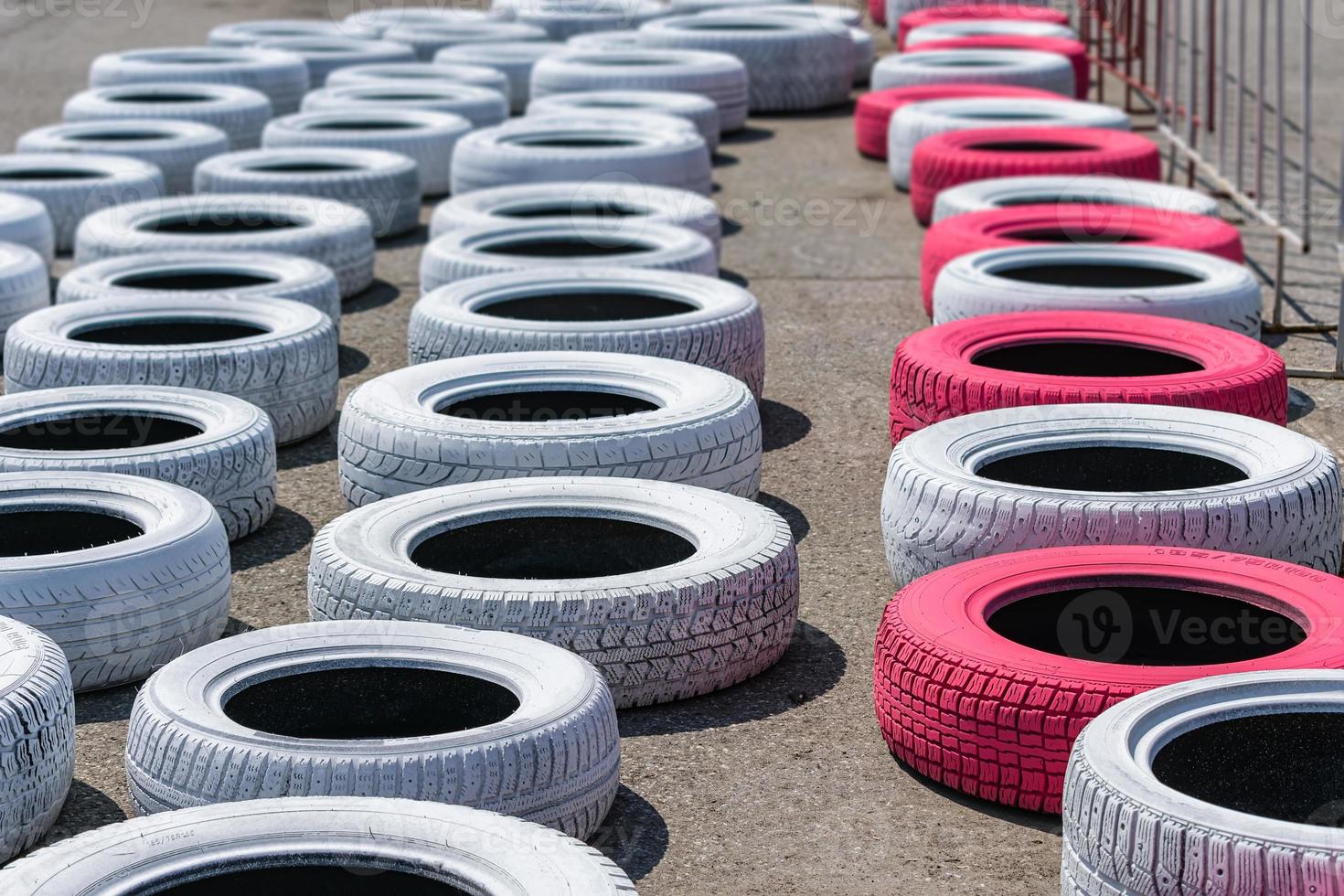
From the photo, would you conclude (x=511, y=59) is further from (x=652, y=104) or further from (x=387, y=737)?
(x=387, y=737)

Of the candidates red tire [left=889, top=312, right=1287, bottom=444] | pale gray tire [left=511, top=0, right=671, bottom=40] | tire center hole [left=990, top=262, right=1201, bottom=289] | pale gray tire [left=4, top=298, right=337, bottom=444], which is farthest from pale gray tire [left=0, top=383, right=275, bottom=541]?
pale gray tire [left=511, top=0, right=671, bottom=40]

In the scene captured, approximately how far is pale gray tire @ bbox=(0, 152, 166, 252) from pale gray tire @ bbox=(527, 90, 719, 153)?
2535mm

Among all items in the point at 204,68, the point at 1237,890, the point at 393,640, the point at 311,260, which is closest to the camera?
the point at 1237,890

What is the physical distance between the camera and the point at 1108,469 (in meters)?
4.96

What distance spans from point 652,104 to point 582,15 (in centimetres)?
462

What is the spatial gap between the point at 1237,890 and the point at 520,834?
1068 millimetres

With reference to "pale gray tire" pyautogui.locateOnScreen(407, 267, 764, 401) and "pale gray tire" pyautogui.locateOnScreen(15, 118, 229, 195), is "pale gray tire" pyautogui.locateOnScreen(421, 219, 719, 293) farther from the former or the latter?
"pale gray tire" pyautogui.locateOnScreen(15, 118, 229, 195)

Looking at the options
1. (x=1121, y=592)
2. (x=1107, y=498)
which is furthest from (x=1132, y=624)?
(x=1107, y=498)

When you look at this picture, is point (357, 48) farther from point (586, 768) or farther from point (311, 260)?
point (586, 768)

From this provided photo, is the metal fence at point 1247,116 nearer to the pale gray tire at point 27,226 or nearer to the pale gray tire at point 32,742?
the pale gray tire at point 32,742

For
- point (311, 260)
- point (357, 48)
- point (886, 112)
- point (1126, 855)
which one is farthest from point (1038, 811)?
point (357, 48)

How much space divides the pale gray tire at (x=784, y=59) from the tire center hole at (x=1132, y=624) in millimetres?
9808

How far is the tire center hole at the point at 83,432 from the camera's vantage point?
5527mm

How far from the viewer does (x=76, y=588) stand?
13.9ft
